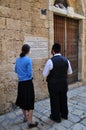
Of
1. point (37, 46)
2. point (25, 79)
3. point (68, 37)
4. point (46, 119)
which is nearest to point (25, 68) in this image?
point (25, 79)

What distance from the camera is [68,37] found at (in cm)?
696

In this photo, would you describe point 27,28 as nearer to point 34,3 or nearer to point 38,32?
point 38,32

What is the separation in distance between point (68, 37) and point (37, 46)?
203cm

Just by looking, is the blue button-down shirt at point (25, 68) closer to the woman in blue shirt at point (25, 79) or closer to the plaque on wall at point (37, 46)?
the woman in blue shirt at point (25, 79)

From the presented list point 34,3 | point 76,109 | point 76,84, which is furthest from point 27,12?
point 76,84

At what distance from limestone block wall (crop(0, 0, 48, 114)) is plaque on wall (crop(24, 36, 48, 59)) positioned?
0.38ft

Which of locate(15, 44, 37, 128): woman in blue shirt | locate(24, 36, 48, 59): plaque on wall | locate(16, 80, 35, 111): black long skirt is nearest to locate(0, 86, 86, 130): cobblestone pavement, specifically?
locate(15, 44, 37, 128): woman in blue shirt

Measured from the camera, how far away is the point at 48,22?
5629 mm

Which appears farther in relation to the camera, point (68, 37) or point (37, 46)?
point (68, 37)

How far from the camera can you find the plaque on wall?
5102mm

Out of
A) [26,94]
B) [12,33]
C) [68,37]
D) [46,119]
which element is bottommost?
[46,119]

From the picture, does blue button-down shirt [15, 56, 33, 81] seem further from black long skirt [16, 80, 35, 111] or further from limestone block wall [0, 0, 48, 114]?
limestone block wall [0, 0, 48, 114]

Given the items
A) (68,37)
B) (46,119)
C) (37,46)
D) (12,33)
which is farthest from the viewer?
(68,37)

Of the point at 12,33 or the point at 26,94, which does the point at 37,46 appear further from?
the point at 26,94
